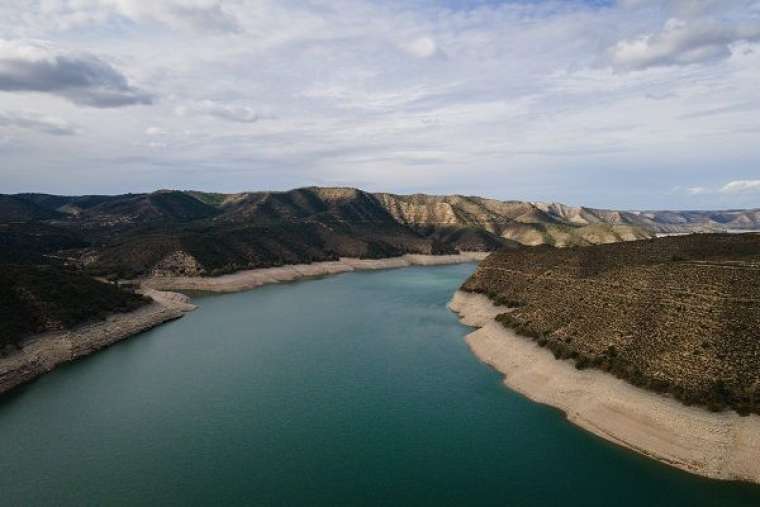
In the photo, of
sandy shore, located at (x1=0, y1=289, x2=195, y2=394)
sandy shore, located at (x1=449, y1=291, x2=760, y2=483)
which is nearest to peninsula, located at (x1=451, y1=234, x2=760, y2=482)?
sandy shore, located at (x1=449, y1=291, x2=760, y2=483)

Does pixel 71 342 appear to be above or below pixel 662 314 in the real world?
below

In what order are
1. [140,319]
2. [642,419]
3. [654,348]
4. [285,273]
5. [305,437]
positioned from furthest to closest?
[285,273] < [140,319] < [654,348] < [305,437] < [642,419]

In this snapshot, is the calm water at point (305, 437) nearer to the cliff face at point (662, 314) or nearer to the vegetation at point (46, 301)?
the vegetation at point (46, 301)

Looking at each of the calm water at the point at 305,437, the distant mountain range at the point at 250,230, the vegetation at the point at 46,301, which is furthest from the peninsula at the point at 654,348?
the distant mountain range at the point at 250,230

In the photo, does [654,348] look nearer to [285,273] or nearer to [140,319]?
[140,319]

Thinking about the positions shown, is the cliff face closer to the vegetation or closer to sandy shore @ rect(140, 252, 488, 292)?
the vegetation

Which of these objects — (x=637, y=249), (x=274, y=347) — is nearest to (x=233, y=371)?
(x=274, y=347)

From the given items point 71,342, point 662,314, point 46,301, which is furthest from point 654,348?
point 46,301
